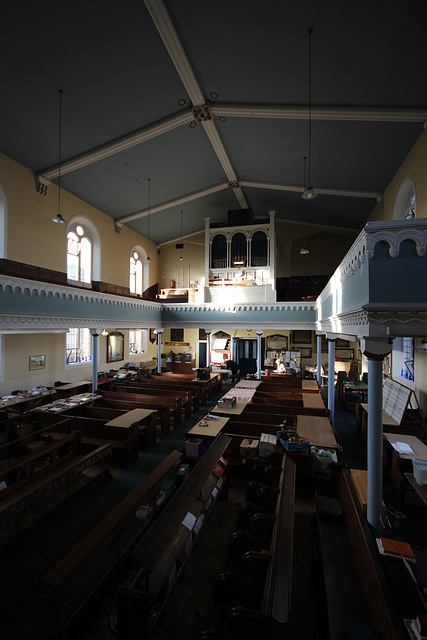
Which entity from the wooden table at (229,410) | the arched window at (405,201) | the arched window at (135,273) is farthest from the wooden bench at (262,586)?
the arched window at (135,273)

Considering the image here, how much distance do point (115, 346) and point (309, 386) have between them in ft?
28.9

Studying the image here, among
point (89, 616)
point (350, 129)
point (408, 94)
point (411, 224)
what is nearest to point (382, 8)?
point (408, 94)

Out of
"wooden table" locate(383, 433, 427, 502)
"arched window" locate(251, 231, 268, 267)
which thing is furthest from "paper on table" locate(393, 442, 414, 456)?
"arched window" locate(251, 231, 268, 267)

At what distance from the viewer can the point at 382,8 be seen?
15.6 ft

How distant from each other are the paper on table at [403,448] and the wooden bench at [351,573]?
1628mm

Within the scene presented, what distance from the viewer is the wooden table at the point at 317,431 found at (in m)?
5.76

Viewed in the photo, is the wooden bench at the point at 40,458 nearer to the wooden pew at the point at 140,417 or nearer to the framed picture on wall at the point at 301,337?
the wooden pew at the point at 140,417

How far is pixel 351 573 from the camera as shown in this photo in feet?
10.9

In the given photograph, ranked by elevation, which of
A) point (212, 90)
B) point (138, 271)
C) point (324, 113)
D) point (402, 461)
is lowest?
point (402, 461)

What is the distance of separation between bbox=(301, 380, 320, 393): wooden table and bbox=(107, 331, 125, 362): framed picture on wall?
8.48 metres

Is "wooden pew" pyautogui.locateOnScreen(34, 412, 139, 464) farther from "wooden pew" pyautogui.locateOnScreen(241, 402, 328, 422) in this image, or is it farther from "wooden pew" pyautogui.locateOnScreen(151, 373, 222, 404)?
"wooden pew" pyautogui.locateOnScreen(151, 373, 222, 404)

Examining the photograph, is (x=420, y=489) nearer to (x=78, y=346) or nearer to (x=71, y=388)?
(x=71, y=388)

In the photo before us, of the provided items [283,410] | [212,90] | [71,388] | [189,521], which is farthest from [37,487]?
[212,90]

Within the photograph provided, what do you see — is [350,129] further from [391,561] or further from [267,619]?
[267,619]
